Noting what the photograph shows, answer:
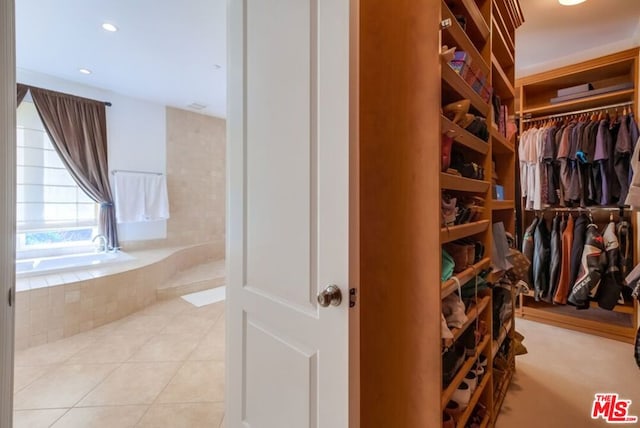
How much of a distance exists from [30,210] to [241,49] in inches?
144

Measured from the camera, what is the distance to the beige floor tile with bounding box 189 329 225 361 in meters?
2.19

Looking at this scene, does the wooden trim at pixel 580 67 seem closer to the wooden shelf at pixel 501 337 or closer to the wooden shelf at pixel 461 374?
the wooden shelf at pixel 501 337

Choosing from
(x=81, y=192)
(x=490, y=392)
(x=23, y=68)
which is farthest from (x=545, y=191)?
(x=23, y=68)

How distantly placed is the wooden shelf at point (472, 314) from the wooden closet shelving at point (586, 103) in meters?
1.72

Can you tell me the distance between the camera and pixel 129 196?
3.92m

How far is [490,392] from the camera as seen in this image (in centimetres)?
144

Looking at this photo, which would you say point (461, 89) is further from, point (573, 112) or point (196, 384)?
point (573, 112)

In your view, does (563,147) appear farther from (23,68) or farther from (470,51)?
(23,68)

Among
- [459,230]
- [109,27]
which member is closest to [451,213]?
[459,230]

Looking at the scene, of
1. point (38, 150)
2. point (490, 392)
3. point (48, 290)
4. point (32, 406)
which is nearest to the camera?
point (490, 392)

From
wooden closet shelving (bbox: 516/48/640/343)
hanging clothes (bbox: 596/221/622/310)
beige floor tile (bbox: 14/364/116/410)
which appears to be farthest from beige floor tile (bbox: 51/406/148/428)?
hanging clothes (bbox: 596/221/622/310)

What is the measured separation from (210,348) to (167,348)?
349mm

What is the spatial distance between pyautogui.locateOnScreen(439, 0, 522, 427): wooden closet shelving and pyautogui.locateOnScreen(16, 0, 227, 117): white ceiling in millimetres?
1755

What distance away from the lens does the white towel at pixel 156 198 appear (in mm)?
4078
